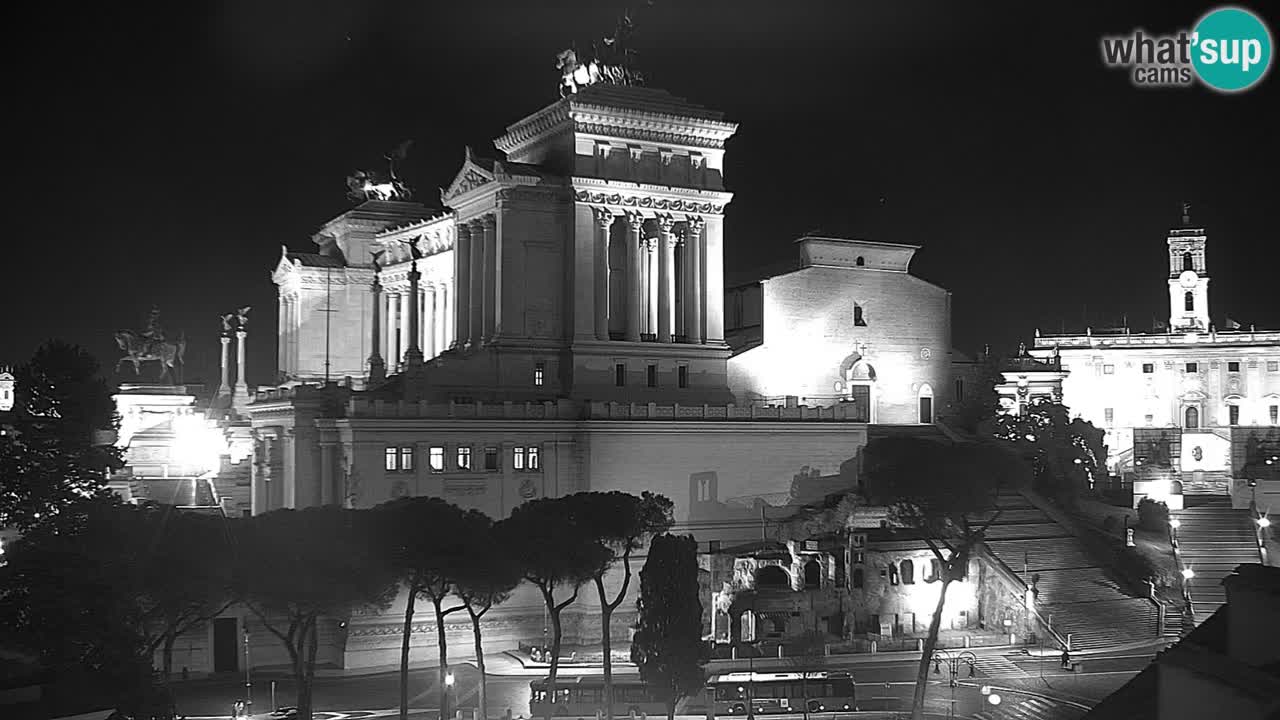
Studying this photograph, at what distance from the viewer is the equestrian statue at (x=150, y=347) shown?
9944 centimetres

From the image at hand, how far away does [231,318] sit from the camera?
10356 cm

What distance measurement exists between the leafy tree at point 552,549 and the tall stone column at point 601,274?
21.9m

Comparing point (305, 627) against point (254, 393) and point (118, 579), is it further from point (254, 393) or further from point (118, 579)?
point (254, 393)

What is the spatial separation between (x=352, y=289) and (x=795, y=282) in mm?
35709

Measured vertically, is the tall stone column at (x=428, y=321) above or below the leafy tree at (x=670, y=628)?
above

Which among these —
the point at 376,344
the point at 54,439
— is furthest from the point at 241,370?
the point at 54,439

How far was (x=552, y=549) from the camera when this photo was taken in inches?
2084

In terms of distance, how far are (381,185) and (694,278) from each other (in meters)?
34.5

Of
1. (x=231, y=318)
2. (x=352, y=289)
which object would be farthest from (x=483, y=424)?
(x=231, y=318)

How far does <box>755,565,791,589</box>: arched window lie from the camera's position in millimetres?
66125

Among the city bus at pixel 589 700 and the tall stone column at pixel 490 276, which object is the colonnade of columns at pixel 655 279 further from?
the city bus at pixel 589 700

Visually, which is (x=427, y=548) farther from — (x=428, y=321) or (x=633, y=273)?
(x=428, y=321)

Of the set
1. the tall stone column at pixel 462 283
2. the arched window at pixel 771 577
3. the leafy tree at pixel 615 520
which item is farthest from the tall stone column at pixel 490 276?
the arched window at pixel 771 577

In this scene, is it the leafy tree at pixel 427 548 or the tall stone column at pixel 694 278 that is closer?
the leafy tree at pixel 427 548
